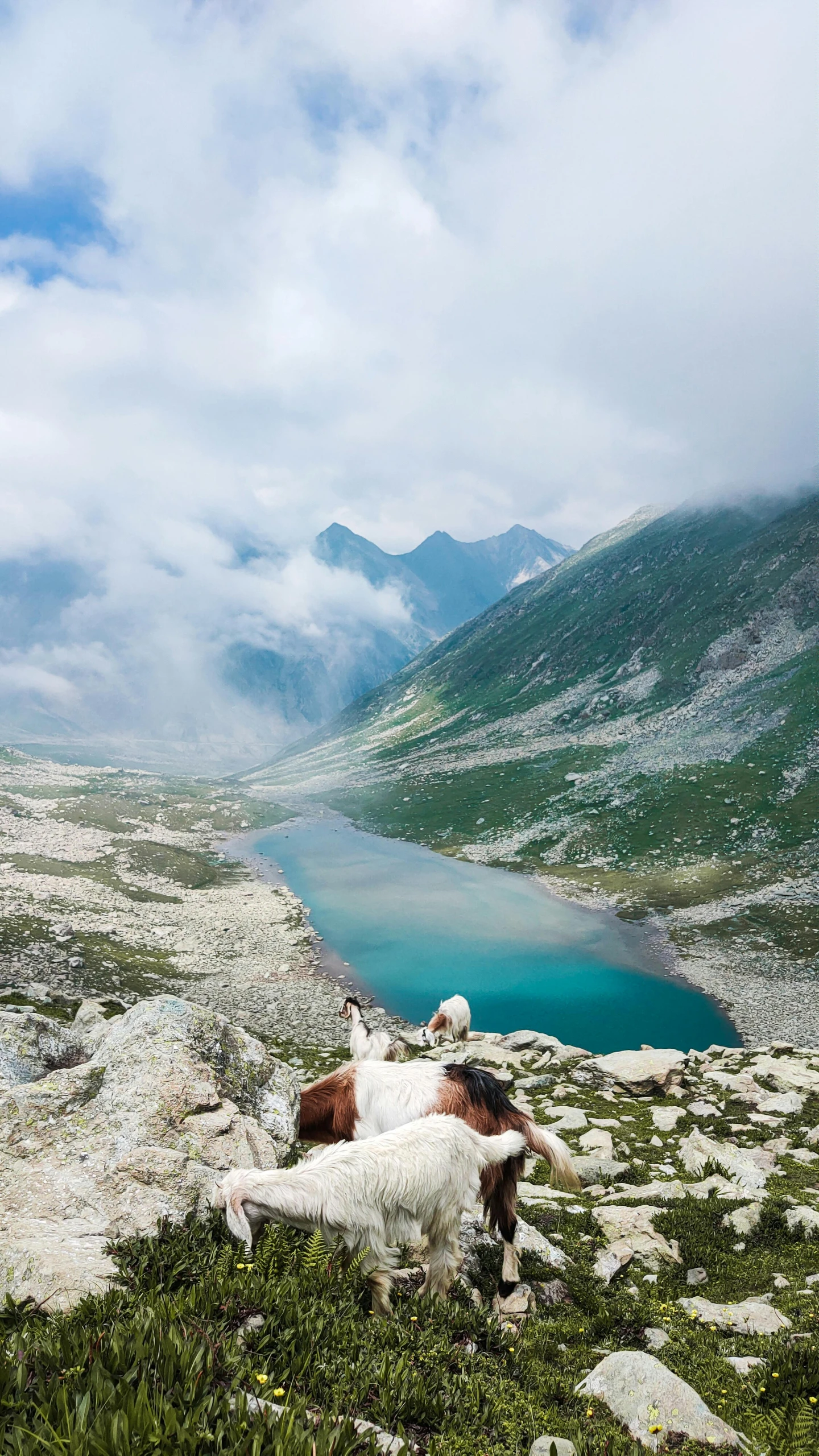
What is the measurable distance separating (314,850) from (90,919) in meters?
45.1

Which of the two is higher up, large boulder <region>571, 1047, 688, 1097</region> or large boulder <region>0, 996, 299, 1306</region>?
large boulder <region>0, 996, 299, 1306</region>

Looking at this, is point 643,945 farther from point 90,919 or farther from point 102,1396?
point 102,1396

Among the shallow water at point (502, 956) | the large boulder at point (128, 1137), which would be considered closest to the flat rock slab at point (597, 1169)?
the large boulder at point (128, 1137)

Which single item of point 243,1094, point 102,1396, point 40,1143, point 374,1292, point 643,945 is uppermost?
point 102,1396

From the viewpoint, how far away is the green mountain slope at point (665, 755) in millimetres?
56406

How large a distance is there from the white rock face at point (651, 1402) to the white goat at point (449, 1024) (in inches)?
835

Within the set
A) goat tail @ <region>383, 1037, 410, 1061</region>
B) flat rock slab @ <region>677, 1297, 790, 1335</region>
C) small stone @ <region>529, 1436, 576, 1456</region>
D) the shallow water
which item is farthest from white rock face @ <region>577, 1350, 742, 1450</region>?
the shallow water

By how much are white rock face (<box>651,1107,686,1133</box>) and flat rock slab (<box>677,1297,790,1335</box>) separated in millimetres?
8829

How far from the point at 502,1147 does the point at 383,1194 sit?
1874 mm

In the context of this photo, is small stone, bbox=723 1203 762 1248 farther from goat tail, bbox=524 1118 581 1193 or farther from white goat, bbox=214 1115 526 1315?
white goat, bbox=214 1115 526 1315

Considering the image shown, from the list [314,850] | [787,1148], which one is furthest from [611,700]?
[787,1148]

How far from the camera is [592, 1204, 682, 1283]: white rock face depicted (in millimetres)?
8719

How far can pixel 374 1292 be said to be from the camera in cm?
593

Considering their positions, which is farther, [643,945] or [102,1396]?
[643,945]
